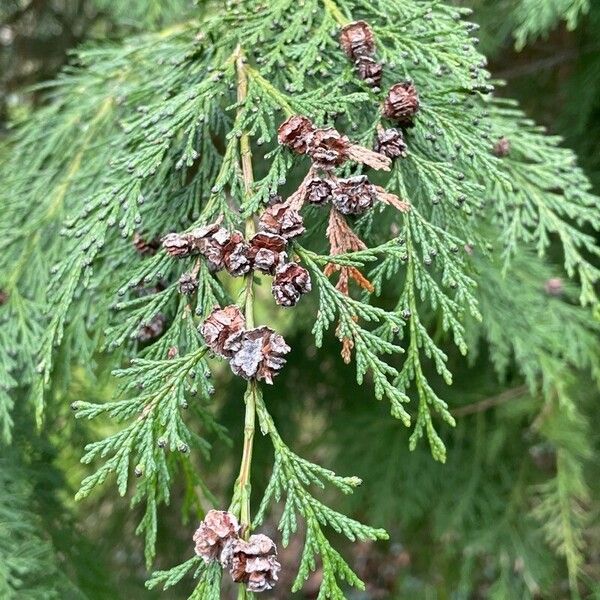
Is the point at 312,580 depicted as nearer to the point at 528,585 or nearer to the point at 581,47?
the point at 528,585

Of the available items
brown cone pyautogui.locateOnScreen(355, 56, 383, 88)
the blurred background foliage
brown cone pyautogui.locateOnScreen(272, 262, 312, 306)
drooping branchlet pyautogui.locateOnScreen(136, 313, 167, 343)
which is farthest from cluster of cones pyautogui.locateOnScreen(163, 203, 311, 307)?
the blurred background foliage

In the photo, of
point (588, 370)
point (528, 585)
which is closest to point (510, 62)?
point (588, 370)

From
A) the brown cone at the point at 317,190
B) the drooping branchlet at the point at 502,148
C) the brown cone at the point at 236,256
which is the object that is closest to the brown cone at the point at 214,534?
the brown cone at the point at 236,256

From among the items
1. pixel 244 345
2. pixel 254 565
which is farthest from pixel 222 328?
pixel 254 565

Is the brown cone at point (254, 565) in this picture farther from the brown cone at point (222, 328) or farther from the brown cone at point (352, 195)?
the brown cone at point (352, 195)

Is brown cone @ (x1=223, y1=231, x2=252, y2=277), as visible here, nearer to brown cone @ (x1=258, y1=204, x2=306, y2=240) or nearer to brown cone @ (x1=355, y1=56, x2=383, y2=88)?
brown cone @ (x1=258, y1=204, x2=306, y2=240)

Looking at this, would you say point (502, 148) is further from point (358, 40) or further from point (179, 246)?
point (179, 246)
